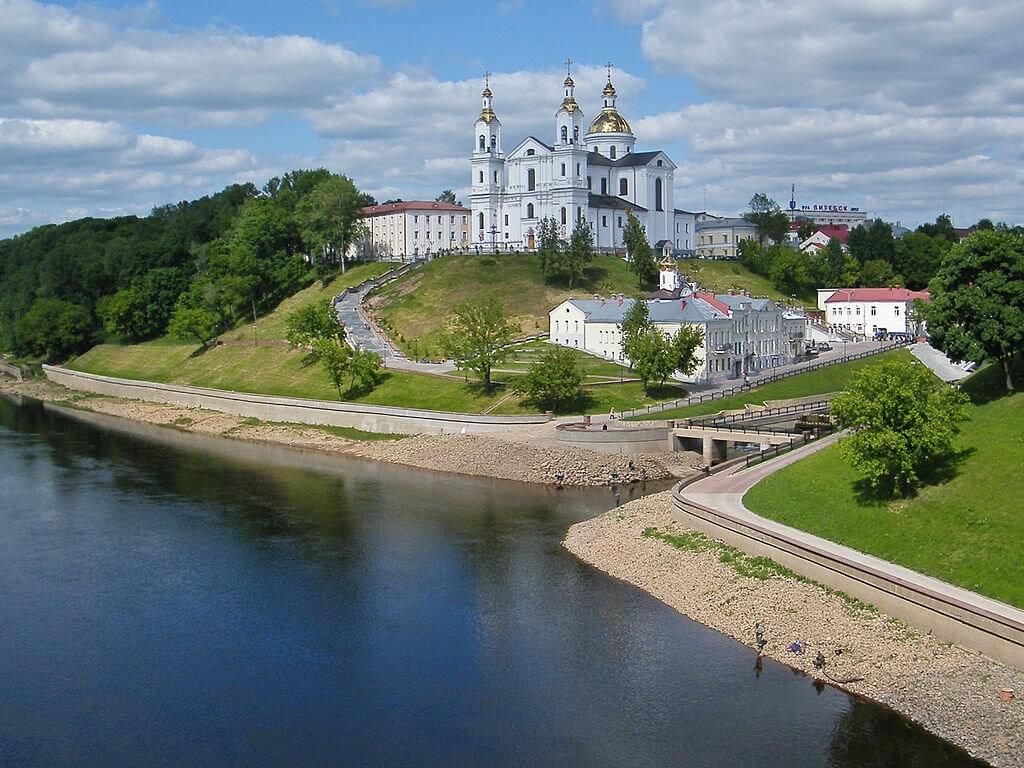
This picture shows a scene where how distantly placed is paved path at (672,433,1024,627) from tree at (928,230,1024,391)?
26.0 feet

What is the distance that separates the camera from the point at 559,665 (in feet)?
102

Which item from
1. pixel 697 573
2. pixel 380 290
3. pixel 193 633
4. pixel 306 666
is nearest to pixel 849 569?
pixel 697 573

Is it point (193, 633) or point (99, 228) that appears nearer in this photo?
point (193, 633)

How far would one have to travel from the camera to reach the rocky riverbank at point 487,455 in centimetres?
5747

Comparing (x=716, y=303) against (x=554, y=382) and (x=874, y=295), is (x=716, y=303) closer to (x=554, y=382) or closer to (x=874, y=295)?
(x=554, y=382)

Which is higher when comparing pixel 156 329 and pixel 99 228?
pixel 99 228

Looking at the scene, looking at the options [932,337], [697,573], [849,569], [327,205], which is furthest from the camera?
[327,205]

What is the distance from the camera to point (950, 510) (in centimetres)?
3556

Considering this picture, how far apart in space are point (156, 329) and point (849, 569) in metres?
94.3

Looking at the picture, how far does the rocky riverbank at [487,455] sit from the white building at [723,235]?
261 ft

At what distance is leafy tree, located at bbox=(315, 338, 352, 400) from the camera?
253 ft

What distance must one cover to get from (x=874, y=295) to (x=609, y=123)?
3767 centimetres

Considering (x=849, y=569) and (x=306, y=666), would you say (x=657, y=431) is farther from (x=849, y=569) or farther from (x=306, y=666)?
(x=306, y=666)

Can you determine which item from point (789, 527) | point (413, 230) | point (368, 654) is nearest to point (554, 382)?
point (789, 527)
